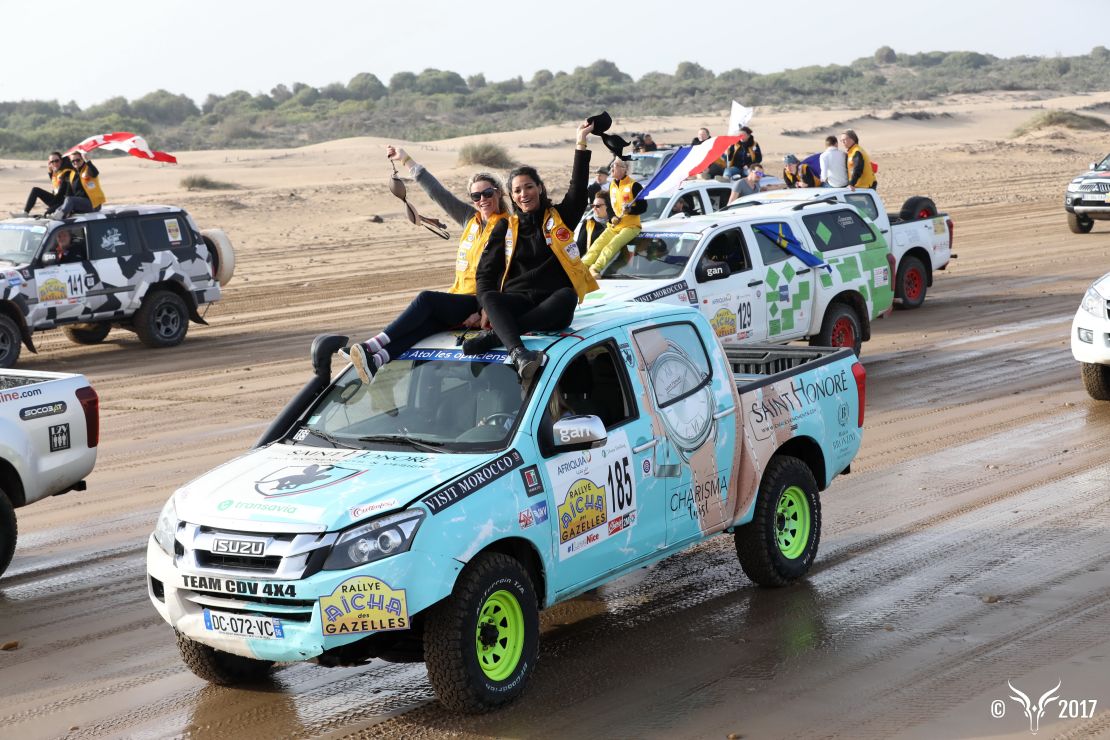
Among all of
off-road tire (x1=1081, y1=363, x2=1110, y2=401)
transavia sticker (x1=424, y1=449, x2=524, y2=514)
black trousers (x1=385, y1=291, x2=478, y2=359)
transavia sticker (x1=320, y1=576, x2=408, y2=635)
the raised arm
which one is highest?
the raised arm

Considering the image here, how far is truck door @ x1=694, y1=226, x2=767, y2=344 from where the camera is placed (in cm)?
1495

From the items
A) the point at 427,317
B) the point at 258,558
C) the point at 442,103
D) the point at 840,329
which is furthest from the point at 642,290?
the point at 442,103

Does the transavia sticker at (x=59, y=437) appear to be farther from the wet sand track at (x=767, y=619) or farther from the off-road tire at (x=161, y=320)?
the off-road tire at (x=161, y=320)

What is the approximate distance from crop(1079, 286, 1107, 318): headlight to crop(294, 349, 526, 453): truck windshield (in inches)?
304

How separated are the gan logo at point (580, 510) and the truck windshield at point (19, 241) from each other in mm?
13457

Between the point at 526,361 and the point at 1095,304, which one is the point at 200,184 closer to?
the point at 1095,304

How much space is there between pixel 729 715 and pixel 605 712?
22.0 inches

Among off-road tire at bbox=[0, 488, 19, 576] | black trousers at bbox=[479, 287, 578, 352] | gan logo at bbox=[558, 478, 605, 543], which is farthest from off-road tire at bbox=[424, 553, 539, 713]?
off-road tire at bbox=[0, 488, 19, 576]

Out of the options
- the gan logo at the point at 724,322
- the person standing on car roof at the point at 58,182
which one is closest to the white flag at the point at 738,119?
the gan logo at the point at 724,322

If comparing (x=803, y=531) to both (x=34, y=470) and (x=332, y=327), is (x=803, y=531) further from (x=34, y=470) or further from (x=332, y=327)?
(x=332, y=327)

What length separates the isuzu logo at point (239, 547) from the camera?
635 cm

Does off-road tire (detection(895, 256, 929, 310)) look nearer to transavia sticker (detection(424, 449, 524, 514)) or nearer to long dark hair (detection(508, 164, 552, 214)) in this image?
long dark hair (detection(508, 164, 552, 214))

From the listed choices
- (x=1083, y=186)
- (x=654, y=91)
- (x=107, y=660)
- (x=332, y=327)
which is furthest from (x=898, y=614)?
(x=654, y=91)

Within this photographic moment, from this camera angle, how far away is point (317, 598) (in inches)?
245
